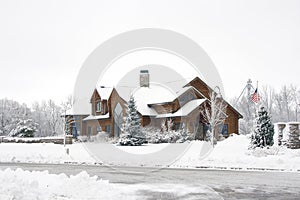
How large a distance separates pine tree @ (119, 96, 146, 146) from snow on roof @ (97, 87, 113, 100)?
13.4 meters

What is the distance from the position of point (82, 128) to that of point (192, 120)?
2063cm

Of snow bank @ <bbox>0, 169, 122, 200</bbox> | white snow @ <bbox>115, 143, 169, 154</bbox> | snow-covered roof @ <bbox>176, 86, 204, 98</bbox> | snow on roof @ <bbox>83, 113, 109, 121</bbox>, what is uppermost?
snow-covered roof @ <bbox>176, 86, 204, 98</bbox>

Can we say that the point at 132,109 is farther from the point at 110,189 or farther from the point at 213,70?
the point at 110,189

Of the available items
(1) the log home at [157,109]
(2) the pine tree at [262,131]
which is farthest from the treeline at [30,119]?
(2) the pine tree at [262,131]

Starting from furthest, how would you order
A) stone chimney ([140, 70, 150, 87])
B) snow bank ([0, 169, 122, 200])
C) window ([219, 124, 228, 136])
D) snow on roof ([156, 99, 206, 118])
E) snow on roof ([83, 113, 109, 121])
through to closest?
stone chimney ([140, 70, 150, 87]), snow on roof ([83, 113, 109, 121]), window ([219, 124, 228, 136]), snow on roof ([156, 99, 206, 118]), snow bank ([0, 169, 122, 200])

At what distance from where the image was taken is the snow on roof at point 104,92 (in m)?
53.7

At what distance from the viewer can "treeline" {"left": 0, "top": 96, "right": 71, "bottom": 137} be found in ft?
198

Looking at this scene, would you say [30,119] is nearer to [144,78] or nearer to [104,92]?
[104,92]

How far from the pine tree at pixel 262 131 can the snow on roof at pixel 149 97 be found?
63.7 feet

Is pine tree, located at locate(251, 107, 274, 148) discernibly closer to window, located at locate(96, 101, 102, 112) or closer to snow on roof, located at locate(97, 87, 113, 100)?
snow on roof, located at locate(97, 87, 113, 100)

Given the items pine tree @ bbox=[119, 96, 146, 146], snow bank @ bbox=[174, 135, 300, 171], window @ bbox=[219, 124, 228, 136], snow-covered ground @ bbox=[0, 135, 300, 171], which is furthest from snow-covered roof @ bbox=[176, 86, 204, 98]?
snow bank @ bbox=[174, 135, 300, 171]

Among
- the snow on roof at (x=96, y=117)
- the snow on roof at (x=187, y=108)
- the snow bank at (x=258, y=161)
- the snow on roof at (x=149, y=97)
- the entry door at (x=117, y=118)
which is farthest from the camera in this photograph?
the snow on roof at (x=96, y=117)

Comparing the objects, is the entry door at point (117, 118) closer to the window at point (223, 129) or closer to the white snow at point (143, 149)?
the white snow at point (143, 149)

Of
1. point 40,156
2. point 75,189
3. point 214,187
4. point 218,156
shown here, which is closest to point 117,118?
point 40,156
